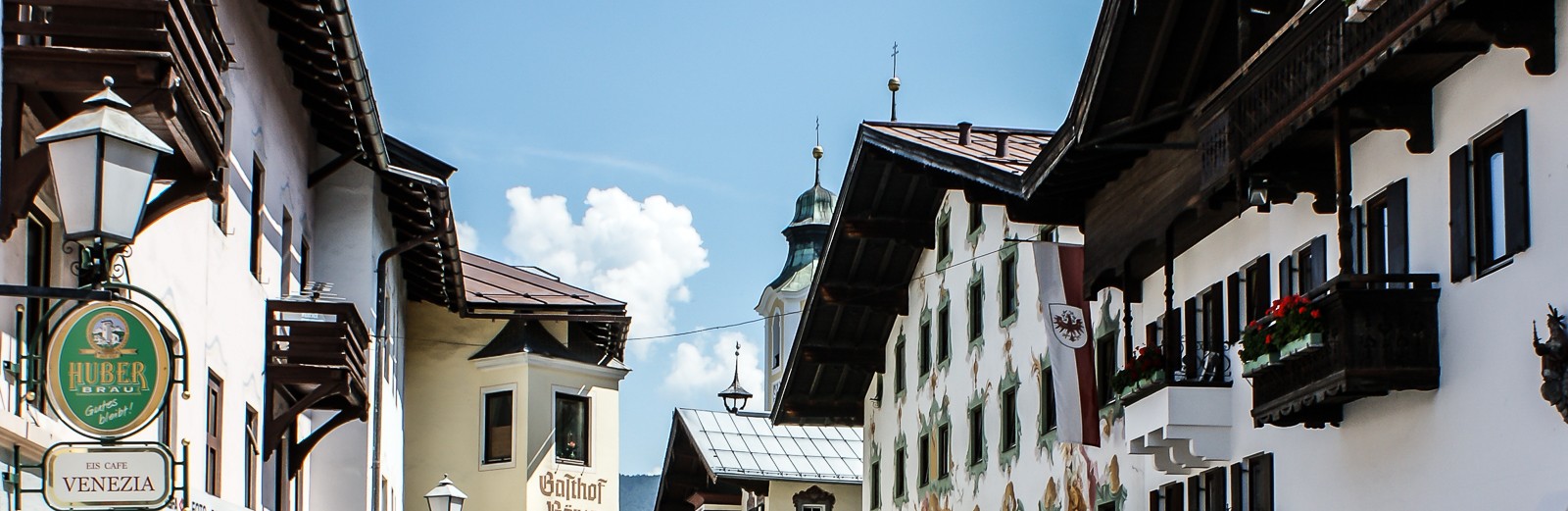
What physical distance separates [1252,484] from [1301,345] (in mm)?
3999

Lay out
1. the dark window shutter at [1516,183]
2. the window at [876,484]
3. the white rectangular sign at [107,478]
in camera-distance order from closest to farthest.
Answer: the white rectangular sign at [107,478]
the dark window shutter at [1516,183]
the window at [876,484]

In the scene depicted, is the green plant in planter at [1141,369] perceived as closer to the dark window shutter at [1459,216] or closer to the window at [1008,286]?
the dark window shutter at [1459,216]

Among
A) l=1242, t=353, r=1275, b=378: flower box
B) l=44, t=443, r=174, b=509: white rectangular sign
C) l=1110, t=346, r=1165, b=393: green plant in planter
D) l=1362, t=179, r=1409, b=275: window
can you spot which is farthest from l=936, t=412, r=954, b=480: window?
l=44, t=443, r=174, b=509: white rectangular sign

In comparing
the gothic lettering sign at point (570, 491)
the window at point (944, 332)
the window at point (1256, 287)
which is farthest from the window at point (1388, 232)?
the gothic lettering sign at point (570, 491)

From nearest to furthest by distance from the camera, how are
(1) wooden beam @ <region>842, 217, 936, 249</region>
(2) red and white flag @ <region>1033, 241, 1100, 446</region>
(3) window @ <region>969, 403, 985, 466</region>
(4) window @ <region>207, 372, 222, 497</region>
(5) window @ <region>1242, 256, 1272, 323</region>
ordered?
(5) window @ <region>1242, 256, 1272, 323</region>
(4) window @ <region>207, 372, 222, 497</region>
(2) red and white flag @ <region>1033, 241, 1100, 446</region>
(3) window @ <region>969, 403, 985, 466</region>
(1) wooden beam @ <region>842, 217, 936, 249</region>

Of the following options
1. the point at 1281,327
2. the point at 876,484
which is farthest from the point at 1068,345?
the point at 876,484

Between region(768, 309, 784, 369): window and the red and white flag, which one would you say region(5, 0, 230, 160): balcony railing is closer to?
the red and white flag

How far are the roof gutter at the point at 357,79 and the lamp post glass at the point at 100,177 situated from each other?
10000 mm

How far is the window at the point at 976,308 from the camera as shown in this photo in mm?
27891

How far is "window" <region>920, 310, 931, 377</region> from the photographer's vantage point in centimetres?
3114

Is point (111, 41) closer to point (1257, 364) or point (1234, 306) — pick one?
point (1257, 364)

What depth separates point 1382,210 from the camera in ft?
52.7

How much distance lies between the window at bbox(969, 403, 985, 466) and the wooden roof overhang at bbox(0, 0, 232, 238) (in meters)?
16.1

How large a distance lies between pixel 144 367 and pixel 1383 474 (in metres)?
8.85
